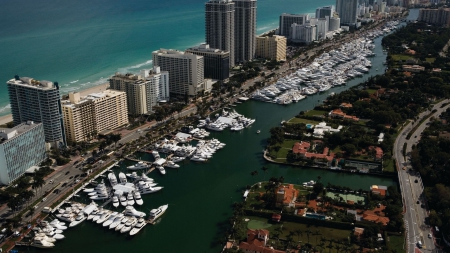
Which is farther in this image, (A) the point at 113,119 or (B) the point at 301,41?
(B) the point at 301,41

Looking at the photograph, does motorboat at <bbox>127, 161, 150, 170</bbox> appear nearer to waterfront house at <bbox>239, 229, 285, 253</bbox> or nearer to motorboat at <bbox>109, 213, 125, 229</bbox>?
motorboat at <bbox>109, 213, 125, 229</bbox>

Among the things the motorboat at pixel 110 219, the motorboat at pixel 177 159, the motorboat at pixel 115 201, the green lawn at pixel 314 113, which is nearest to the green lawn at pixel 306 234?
the motorboat at pixel 110 219

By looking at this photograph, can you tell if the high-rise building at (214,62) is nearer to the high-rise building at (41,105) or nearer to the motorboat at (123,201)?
the high-rise building at (41,105)

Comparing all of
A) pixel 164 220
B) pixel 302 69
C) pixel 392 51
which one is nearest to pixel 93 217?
pixel 164 220

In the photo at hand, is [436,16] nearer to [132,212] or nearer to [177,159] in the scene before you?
[177,159]

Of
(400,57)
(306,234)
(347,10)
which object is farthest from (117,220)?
(347,10)

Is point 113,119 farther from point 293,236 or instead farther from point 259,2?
point 259,2

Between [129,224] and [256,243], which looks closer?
[256,243]

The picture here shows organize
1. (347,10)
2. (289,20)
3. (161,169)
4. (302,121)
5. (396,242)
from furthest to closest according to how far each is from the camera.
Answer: (347,10) < (289,20) < (302,121) < (161,169) < (396,242)
